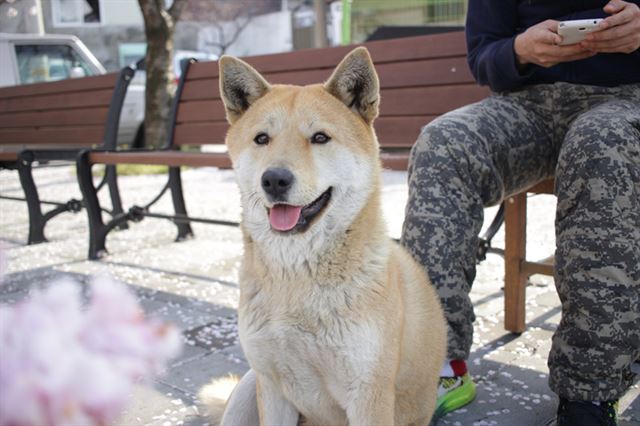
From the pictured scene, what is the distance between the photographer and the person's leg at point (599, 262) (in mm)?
1768

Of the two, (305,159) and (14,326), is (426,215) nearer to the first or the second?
(305,159)

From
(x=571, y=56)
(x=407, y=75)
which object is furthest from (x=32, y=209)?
(x=571, y=56)

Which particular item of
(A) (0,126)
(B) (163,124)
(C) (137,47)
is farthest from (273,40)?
(A) (0,126)

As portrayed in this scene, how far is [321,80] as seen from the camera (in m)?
3.91

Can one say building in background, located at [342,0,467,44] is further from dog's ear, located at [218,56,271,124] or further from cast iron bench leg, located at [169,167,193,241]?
dog's ear, located at [218,56,271,124]

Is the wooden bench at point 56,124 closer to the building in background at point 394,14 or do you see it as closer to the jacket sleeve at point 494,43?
the jacket sleeve at point 494,43

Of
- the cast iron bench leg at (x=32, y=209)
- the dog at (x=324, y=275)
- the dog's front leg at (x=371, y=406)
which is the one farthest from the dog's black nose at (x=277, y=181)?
the cast iron bench leg at (x=32, y=209)

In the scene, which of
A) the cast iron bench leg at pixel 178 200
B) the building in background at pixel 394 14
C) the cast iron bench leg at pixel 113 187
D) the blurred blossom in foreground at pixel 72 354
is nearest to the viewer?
the blurred blossom in foreground at pixel 72 354

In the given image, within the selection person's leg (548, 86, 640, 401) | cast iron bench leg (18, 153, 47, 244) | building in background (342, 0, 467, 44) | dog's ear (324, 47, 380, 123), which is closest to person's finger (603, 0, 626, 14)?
person's leg (548, 86, 640, 401)

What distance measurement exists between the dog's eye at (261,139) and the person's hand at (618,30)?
1.11 metres

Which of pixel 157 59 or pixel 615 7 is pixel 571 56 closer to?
pixel 615 7

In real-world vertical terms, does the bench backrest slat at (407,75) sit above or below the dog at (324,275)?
above

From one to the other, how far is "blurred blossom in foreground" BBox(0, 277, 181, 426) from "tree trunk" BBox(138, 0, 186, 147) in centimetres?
750

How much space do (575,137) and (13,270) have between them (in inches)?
152
